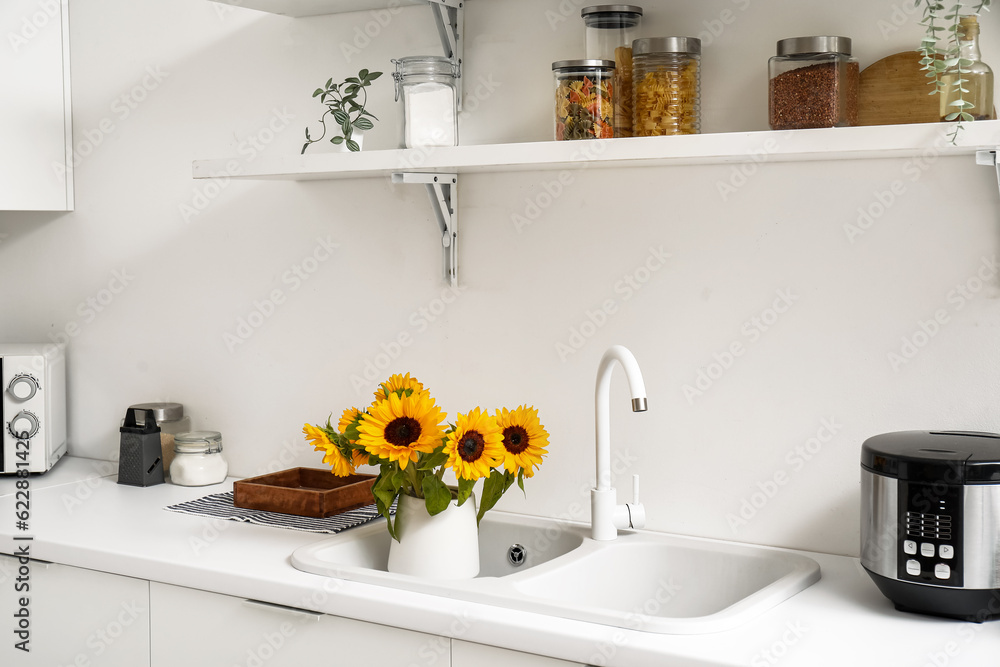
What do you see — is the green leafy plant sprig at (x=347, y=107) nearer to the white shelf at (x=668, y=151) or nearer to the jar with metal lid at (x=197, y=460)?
the white shelf at (x=668, y=151)

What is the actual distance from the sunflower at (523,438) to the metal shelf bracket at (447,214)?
46cm

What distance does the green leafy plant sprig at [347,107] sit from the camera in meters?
1.81

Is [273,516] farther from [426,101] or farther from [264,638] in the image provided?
[426,101]

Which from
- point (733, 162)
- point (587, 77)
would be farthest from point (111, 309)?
point (733, 162)

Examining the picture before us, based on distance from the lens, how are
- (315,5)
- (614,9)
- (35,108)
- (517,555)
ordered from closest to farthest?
(614,9), (517,555), (315,5), (35,108)

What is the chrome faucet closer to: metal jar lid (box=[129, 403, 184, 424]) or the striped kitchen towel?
the striped kitchen towel

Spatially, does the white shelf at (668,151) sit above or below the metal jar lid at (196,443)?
above

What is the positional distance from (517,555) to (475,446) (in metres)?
0.39

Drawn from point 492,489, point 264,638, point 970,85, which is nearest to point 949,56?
point 970,85

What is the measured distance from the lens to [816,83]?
141 cm

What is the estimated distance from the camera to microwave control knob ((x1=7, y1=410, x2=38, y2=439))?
7.21 ft

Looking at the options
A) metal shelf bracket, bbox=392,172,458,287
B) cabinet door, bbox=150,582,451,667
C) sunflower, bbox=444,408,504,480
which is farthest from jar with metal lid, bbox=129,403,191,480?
sunflower, bbox=444,408,504,480

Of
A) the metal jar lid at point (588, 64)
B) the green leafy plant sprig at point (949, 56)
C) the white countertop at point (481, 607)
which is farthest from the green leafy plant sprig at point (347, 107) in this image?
the green leafy plant sprig at point (949, 56)

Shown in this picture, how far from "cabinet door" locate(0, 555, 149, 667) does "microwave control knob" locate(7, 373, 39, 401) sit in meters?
0.58
